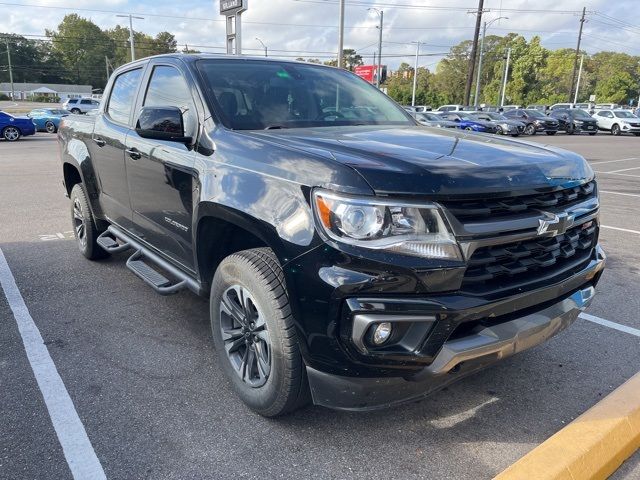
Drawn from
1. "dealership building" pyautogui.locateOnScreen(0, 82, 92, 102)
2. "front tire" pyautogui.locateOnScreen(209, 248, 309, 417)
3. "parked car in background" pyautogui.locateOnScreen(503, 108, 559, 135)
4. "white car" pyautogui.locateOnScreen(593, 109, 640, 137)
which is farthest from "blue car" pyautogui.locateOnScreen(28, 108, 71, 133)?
"dealership building" pyautogui.locateOnScreen(0, 82, 92, 102)

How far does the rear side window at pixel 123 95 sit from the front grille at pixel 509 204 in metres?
2.96

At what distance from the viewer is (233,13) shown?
1622 centimetres

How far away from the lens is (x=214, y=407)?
284 centimetres

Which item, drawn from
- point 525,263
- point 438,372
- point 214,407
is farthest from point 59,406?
point 525,263

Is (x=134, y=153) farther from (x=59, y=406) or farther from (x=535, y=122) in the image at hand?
(x=535, y=122)

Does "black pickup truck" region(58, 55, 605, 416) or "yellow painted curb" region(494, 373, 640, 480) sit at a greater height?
"black pickup truck" region(58, 55, 605, 416)

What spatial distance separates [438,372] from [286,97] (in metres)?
2.13

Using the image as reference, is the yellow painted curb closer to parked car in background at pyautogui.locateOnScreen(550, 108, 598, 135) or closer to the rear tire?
the rear tire

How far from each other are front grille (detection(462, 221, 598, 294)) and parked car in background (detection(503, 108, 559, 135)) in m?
31.2

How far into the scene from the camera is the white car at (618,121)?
108 ft

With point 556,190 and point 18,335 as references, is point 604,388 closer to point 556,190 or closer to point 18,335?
point 556,190

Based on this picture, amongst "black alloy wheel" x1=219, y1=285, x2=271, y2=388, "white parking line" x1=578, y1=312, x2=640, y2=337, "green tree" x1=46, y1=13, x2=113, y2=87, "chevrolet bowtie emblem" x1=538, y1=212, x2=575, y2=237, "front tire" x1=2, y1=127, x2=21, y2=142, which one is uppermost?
"green tree" x1=46, y1=13, x2=113, y2=87

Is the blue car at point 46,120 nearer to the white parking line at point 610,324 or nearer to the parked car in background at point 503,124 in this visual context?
the parked car in background at point 503,124

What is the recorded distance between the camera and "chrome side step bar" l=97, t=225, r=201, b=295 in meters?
3.32
